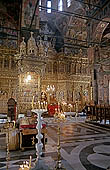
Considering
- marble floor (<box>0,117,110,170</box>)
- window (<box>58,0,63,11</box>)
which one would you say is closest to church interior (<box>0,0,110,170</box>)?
marble floor (<box>0,117,110,170</box>)

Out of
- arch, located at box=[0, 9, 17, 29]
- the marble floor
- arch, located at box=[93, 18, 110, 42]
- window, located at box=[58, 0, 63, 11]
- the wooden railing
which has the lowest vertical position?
the marble floor

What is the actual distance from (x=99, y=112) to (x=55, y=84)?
34.0 feet

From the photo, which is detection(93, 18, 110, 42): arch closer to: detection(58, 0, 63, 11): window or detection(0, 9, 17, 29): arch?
detection(0, 9, 17, 29): arch

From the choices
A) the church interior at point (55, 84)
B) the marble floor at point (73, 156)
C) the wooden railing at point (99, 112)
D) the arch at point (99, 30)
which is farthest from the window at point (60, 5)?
the marble floor at point (73, 156)

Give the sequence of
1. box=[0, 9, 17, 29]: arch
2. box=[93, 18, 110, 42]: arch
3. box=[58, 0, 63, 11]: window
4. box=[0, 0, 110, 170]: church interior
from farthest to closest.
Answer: box=[58, 0, 63, 11]: window, box=[0, 9, 17, 29]: arch, box=[93, 18, 110, 42]: arch, box=[0, 0, 110, 170]: church interior

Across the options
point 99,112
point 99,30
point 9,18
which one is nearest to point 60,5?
point 9,18

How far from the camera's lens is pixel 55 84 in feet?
67.6

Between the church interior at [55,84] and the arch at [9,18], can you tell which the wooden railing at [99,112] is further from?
the arch at [9,18]

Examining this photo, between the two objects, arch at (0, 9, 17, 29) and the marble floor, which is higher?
arch at (0, 9, 17, 29)

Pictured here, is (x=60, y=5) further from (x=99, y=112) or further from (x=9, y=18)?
(x=99, y=112)

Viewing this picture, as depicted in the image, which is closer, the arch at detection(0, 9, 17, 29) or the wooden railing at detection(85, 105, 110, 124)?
the wooden railing at detection(85, 105, 110, 124)

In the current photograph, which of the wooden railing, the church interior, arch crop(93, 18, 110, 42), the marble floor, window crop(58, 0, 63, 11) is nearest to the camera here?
the marble floor

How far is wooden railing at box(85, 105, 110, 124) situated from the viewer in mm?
9964

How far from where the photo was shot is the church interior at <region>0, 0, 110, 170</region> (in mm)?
4715
